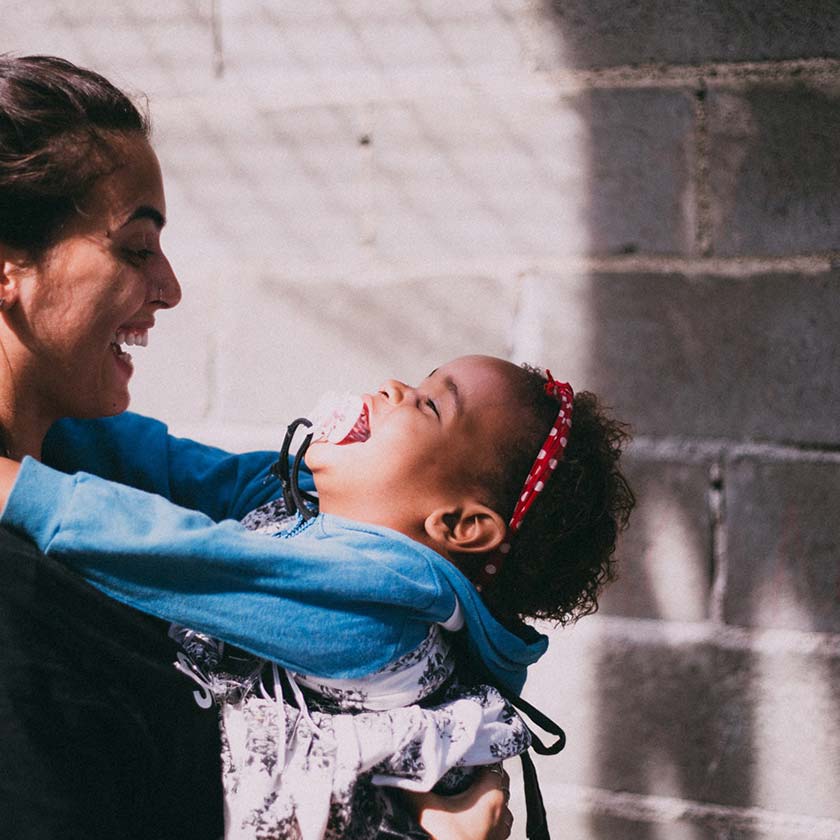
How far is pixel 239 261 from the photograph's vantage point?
71.2 inches

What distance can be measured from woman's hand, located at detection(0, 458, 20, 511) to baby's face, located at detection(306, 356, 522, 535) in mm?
376

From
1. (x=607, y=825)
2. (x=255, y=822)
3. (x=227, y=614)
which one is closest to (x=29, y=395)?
→ (x=227, y=614)

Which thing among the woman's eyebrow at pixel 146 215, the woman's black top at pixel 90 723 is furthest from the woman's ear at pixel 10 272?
the woman's black top at pixel 90 723

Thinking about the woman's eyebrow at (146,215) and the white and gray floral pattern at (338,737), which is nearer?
the white and gray floral pattern at (338,737)

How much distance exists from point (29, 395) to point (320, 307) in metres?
0.69

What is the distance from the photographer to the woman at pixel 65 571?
34.4 inches

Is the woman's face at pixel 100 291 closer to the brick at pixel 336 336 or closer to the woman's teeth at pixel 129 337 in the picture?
the woman's teeth at pixel 129 337

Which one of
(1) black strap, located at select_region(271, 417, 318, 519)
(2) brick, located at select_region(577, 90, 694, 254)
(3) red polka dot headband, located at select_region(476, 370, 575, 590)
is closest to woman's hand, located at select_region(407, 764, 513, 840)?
(3) red polka dot headband, located at select_region(476, 370, 575, 590)

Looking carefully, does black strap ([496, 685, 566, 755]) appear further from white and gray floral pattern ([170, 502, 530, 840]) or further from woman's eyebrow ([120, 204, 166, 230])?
woman's eyebrow ([120, 204, 166, 230])

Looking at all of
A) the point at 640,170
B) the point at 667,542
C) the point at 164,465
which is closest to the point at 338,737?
the point at 164,465

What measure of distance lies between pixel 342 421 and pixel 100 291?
1.08 feet

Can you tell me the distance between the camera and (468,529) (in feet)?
3.91

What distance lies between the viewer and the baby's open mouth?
1210 millimetres

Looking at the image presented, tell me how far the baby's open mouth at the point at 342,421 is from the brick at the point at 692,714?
0.69 metres
